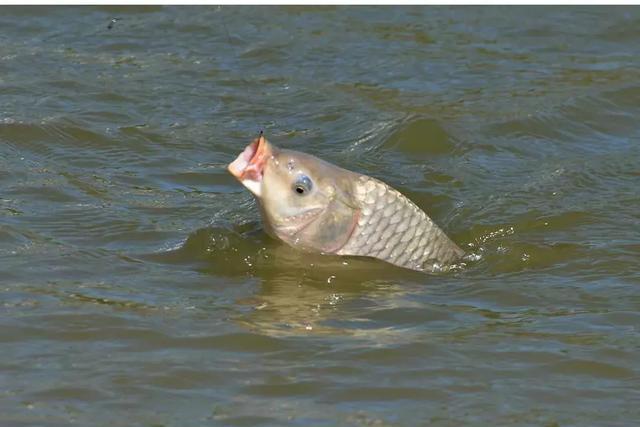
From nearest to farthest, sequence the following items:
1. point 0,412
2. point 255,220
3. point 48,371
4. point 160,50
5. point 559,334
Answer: point 0,412
point 48,371
point 559,334
point 255,220
point 160,50

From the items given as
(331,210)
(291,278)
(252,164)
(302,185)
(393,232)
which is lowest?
(291,278)

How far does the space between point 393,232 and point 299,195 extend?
0.45 metres

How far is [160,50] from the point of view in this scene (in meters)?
9.70

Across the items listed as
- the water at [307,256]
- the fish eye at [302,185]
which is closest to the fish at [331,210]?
the fish eye at [302,185]

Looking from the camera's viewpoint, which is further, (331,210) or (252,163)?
(331,210)

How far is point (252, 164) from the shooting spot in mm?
5676

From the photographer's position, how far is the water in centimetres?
488

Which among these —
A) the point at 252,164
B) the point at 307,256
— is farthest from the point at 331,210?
the point at 252,164

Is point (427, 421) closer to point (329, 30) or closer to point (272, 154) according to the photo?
point (272, 154)

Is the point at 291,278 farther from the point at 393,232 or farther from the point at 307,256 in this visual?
the point at 393,232

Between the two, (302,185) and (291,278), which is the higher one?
(302,185)

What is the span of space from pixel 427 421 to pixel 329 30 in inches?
Result: 230

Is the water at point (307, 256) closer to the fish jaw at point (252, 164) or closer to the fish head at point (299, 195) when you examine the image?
the fish head at point (299, 195)

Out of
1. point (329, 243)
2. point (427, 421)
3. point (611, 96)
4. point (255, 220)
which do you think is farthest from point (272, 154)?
point (611, 96)
